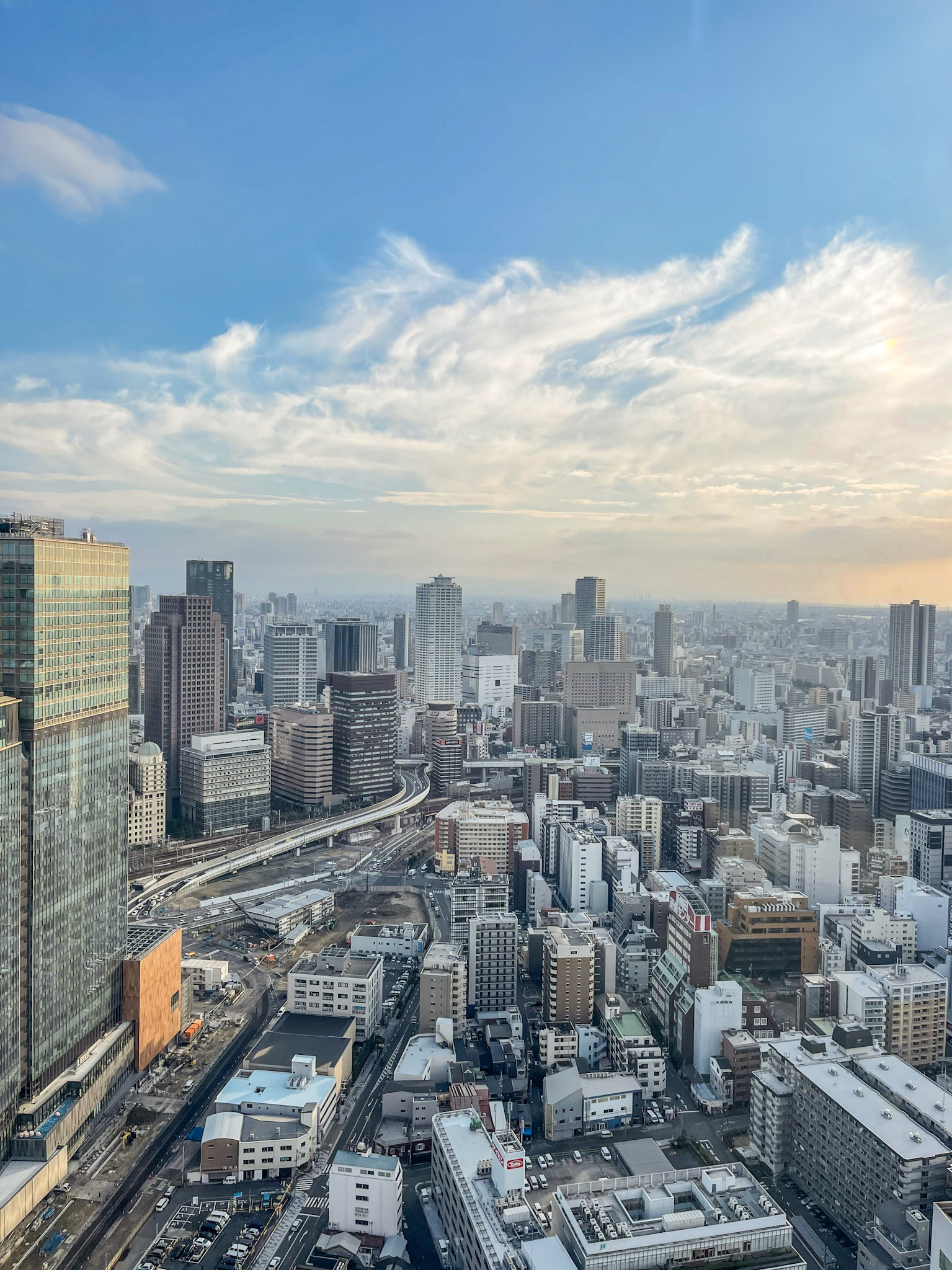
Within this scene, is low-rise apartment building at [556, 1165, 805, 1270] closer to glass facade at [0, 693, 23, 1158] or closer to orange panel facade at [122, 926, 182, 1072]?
glass facade at [0, 693, 23, 1158]

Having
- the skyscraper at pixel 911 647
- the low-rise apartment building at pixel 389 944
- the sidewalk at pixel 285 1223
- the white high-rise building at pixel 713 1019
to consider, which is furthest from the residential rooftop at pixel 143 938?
the skyscraper at pixel 911 647

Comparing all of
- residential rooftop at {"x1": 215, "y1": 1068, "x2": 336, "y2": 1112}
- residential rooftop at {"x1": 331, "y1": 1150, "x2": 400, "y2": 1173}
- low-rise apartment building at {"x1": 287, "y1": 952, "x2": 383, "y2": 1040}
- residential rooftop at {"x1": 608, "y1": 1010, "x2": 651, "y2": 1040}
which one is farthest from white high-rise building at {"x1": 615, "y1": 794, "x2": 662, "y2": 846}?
residential rooftop at {"x1": 331, "y1": 1150, "x2": 400, "y2": 1173}

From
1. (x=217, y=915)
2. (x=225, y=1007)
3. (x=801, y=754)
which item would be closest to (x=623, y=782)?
(x=801, y=754)

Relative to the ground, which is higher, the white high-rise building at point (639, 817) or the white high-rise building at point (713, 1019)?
the white high-rise building at point (639, 817)

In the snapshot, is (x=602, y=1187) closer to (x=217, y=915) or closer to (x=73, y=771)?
(x=73, y=771)

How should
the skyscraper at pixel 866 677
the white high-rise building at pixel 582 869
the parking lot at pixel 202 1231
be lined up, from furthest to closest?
1. the skyscraper at pixel 866 677
2. the white high-rise building at pixel 582 869
3. the parking lot at pixel 202 1231

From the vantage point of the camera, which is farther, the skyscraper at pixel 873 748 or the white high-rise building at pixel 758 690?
the white high-rise building at pixel 758 690

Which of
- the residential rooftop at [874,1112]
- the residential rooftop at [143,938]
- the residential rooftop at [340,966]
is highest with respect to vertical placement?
the residential rooftop at [143,938]

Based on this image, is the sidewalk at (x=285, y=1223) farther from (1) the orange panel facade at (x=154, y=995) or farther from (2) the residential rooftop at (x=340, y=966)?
(2) the residential rooftop at (x=340, y=966)
